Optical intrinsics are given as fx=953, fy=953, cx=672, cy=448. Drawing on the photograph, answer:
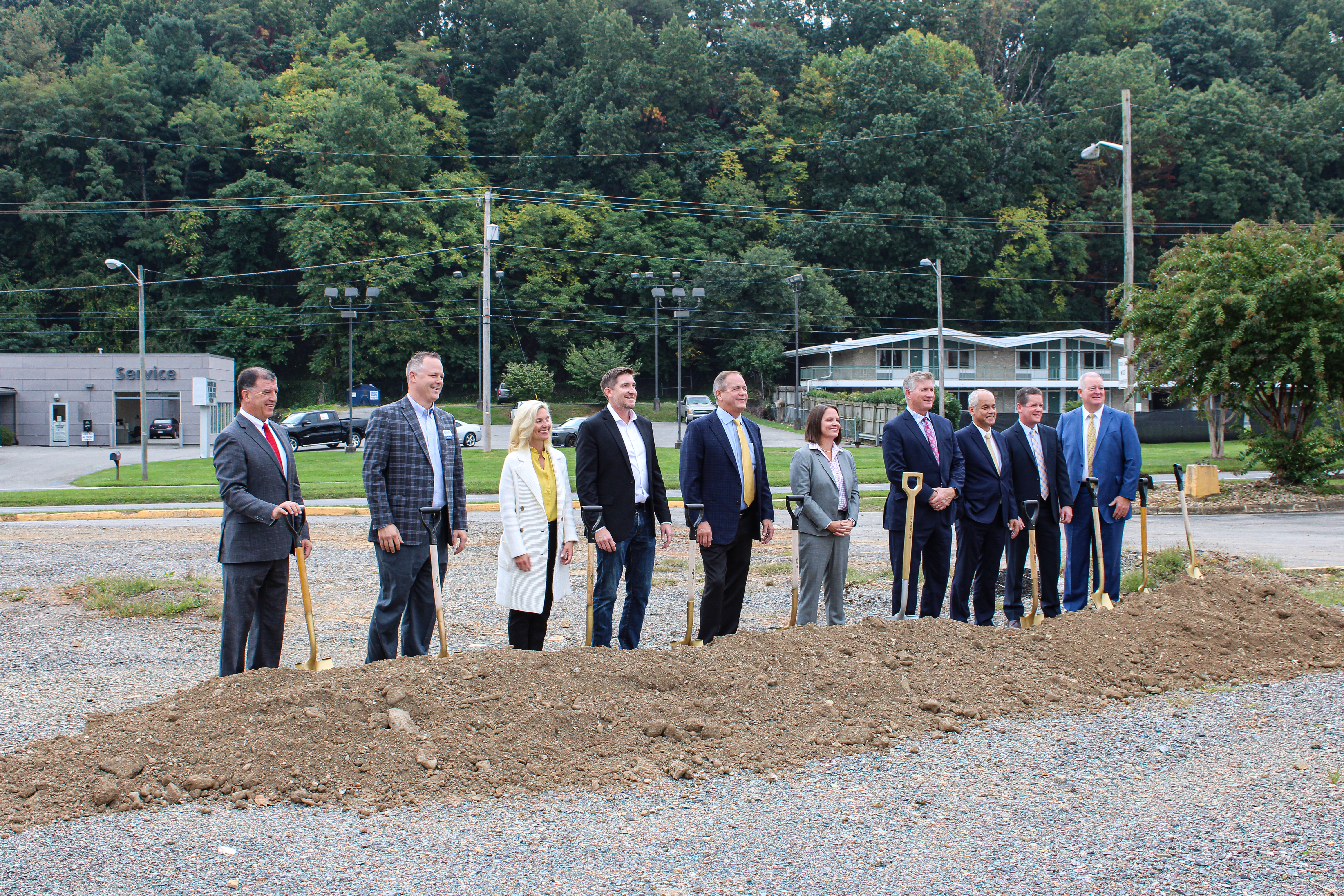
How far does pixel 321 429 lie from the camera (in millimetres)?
36906

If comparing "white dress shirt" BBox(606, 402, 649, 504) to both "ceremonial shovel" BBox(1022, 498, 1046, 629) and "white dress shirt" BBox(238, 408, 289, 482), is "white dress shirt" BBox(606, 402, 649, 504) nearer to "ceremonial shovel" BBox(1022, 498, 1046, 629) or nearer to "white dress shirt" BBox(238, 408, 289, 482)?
"white dress shirt" BBox(238, 408, 289, 482)

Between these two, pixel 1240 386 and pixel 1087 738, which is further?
pixel 1240 386

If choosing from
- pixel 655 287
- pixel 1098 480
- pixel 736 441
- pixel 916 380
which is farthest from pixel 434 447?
pixel 655 287

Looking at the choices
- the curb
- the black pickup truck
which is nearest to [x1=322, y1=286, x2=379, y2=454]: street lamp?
the black pickup truck

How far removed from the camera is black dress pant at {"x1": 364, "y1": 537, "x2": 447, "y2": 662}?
5523mm

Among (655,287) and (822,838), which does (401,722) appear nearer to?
(822,838)

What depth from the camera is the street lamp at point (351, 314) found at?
36.3 m

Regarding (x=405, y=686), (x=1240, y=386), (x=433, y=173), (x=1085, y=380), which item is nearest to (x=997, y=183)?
(x=433, y=173)

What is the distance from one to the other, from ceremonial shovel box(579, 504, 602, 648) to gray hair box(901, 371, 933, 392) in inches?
98.9

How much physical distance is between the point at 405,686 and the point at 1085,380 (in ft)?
19.3

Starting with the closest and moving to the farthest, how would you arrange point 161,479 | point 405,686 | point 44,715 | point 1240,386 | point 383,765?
point 383,765, point 405,686, point 44,715, point 1240,386, point 161,479

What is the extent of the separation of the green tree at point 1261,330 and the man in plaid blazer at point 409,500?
14297 mm

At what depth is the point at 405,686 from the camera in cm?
467

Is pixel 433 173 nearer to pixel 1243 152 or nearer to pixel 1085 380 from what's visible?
pixel 1243 152
